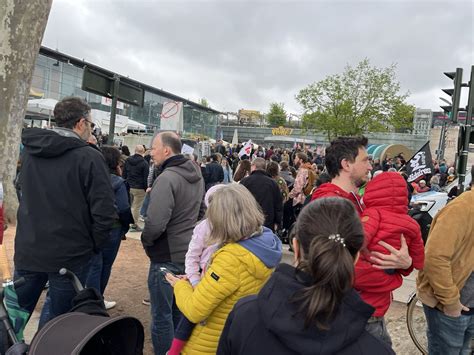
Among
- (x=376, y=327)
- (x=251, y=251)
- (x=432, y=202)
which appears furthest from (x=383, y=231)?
(x=432, y=202)

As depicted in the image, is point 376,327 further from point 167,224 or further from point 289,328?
point 167,224

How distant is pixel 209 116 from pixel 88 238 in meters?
55.3

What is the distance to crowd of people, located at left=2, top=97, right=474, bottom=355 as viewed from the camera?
1.35m

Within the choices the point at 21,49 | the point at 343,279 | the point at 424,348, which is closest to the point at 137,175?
the point at 21,49

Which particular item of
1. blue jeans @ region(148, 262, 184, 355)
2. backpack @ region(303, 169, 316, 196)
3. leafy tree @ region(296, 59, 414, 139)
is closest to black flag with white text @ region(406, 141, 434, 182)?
backpack @ region(303, 169, 316, 196)

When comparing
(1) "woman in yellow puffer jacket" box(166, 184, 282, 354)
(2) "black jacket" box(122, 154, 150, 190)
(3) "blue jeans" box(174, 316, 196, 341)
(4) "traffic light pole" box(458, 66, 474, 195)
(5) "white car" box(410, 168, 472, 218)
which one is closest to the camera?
(1) "woman in yellow puffer jacket" box(166, 184, 282, 354)

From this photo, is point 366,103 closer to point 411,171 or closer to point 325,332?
point 411,171

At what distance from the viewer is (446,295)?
2.53 meters

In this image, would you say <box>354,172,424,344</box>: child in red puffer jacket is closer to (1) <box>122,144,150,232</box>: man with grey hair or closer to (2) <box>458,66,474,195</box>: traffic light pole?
(2) <box>458,66,474,195</box>: traffic light pole

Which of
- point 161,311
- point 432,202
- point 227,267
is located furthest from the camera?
point 432,202

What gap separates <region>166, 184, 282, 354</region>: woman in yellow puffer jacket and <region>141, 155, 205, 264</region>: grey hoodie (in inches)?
31.1

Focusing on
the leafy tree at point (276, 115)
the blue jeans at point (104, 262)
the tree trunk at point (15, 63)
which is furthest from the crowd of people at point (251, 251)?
the leafy tree at point (276, 115)

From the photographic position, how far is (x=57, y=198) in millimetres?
2896

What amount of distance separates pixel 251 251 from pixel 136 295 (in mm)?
3210
